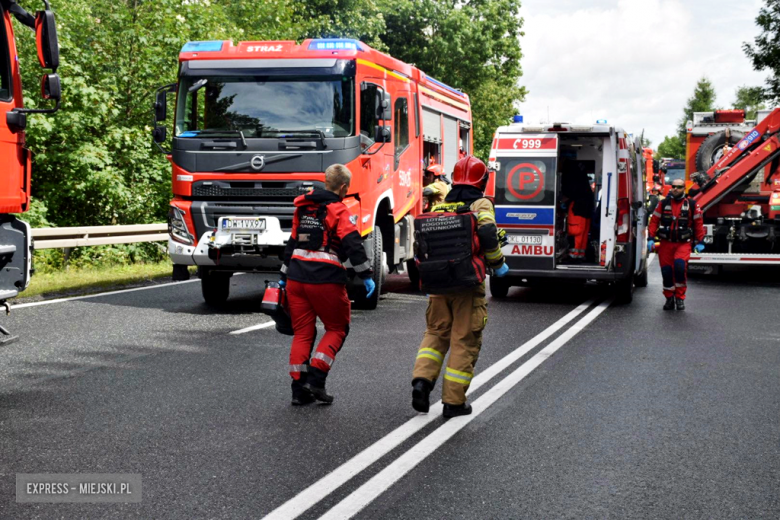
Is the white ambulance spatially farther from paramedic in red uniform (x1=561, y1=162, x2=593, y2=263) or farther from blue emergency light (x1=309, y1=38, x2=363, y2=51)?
blue emergency light (x1=309, y1=38, x2=363, y2=51)

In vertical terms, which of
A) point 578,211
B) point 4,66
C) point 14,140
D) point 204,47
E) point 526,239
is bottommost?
point 526,239

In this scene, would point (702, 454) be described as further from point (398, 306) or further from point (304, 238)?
point (398, 306)

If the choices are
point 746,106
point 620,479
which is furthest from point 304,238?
point 746,106

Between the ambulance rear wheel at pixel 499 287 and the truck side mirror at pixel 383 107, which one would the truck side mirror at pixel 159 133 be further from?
the ambulance rear wheel at pixel 499 287

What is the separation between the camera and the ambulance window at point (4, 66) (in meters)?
7.00

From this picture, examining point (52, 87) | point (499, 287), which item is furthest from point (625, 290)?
point (52, 87)

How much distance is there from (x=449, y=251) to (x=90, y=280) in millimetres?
9554

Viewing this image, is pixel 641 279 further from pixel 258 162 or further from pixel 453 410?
pixel 453 410

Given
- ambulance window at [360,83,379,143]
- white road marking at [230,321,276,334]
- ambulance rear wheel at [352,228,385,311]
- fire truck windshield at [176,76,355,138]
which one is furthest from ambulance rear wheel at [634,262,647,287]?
white road marking at [230,321,276,334]

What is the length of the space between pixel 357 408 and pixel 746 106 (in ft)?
382

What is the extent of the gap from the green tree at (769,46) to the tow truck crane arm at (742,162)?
2096 centimetres

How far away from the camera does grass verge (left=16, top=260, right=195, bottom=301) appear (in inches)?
502

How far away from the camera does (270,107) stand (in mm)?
11148

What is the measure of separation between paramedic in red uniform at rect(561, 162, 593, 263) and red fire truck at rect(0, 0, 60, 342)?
8.73m
